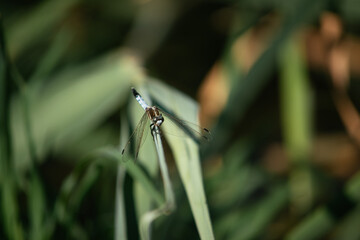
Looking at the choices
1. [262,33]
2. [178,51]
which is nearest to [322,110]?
[262,33]

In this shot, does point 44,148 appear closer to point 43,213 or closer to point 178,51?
point 43,213

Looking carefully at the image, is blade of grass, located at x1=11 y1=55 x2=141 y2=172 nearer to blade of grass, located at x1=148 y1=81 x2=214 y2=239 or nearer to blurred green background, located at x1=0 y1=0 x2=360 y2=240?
blurred green background, located at x1=0 y1=0 x2=360 y2=240

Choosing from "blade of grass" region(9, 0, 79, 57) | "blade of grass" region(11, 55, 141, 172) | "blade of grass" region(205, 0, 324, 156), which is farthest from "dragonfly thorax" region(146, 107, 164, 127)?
"blade of grass" region(9, 0, 79, 57)

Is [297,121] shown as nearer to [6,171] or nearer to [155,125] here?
[155,125]

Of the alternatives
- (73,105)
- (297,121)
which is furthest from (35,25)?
(297,121)

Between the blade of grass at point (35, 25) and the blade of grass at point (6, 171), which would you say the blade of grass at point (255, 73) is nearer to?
the blade of grass at point (6, 171)

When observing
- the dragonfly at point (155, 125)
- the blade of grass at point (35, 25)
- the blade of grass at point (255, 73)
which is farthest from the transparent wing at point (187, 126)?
the blade of grass at point (35, 25)
